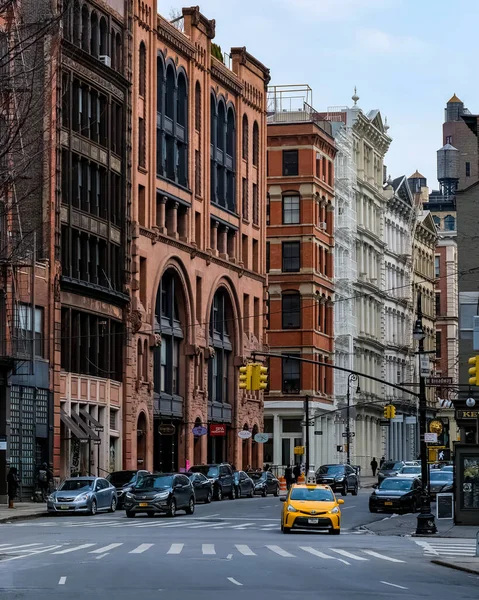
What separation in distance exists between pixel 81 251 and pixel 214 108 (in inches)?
954

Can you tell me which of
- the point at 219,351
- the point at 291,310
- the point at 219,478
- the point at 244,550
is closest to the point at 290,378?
the point at 291,310

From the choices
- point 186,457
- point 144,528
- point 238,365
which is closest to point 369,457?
point 238,365

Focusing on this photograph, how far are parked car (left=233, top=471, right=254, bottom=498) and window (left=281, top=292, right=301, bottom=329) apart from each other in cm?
3513

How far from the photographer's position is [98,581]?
88.2 feet

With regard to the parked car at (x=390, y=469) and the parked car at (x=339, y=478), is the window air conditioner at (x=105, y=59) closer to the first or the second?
the parked car at (x=339, y=478)

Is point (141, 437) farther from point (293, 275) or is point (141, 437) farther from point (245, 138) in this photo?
point (293, 275)

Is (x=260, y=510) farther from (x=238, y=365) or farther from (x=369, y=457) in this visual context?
(x=369, y=457)

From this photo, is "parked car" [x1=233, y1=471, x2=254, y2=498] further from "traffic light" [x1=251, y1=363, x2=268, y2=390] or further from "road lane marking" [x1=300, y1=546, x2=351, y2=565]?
"road lane marking" [x1=300, y1=546, x2=351, y2=565]

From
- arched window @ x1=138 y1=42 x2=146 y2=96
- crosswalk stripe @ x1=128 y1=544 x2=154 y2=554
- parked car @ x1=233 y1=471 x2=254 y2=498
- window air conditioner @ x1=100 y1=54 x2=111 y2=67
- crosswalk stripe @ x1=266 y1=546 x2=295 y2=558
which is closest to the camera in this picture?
crosswalk stripe @ x1=266 y1=546 x2=295 y2=558

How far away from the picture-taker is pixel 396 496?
62500mm

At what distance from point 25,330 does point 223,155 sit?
3404 cm

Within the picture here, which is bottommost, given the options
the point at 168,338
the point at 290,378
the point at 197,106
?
the point at 290,378

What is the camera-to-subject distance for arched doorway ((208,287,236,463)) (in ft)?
315

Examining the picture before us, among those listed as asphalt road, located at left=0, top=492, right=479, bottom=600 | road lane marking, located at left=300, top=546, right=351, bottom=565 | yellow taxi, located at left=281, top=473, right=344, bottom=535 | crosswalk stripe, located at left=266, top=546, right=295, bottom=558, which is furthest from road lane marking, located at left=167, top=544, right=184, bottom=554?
yellow taxi, located at left=281, top=473, right=344, bottom=535
